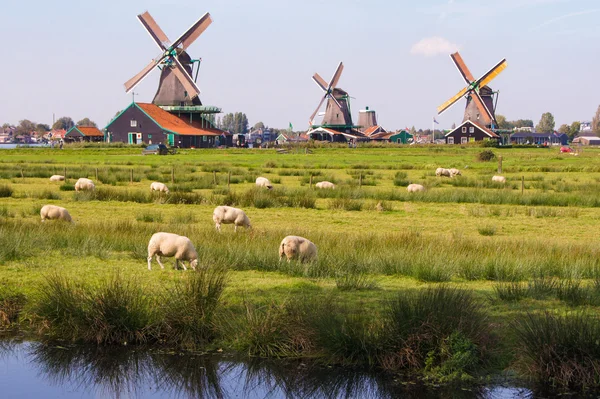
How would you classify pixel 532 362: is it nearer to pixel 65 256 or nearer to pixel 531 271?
pixel 531 271

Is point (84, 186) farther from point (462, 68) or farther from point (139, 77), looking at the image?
point (462, 68)

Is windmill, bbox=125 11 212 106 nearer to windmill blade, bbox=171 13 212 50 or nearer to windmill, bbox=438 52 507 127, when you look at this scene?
windmill blade, bbox=171 13 212 50

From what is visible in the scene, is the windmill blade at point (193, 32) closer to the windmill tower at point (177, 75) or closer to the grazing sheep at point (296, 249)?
the windmill tower at point (177, 75)

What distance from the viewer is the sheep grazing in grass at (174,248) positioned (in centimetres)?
1384

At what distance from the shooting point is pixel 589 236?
21.2m

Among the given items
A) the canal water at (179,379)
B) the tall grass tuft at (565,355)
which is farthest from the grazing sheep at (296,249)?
the tall grass tuft at (565,355)

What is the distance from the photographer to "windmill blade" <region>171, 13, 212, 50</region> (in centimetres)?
9589

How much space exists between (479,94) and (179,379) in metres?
109

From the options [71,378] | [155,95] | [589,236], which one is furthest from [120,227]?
[155,95]

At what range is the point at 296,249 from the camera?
1483 centimetres

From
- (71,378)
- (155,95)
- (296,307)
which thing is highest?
(155,95)

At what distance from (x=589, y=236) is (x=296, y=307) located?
13.3m

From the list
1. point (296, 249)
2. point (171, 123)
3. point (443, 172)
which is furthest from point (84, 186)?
point (171, 123)

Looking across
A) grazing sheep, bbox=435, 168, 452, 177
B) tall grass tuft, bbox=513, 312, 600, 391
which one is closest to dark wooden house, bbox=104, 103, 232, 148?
grazing sheep, bbox=435, 168, 452, 177
